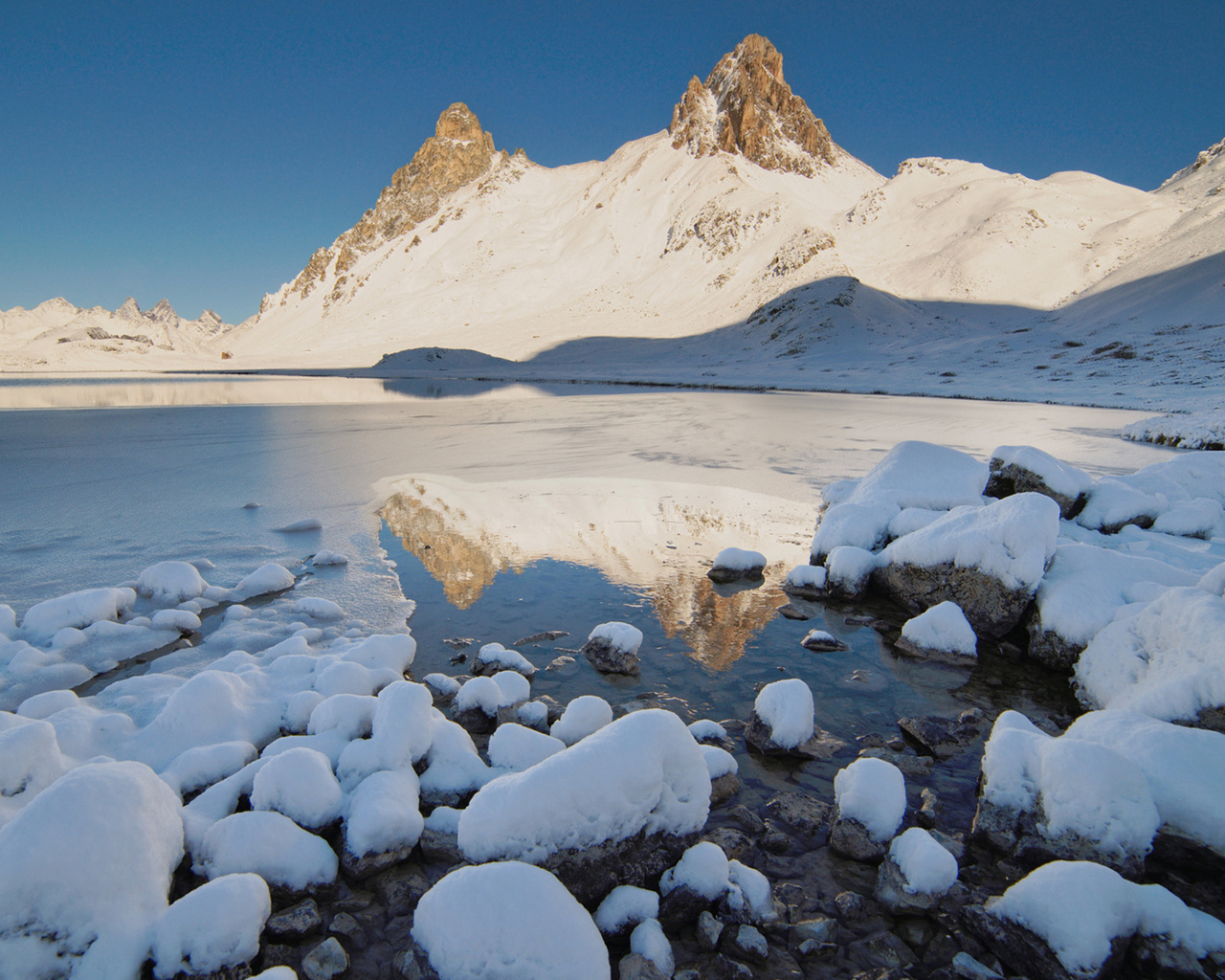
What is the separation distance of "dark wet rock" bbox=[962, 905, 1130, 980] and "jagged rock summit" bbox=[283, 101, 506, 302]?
518 feet

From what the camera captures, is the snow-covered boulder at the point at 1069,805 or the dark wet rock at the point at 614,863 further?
the snow-covered boulder at the point at 1069,805

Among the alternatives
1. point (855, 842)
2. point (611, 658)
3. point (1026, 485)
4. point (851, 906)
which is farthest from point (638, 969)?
point (1026, 485)

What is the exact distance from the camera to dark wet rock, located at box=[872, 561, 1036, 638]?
489 cm

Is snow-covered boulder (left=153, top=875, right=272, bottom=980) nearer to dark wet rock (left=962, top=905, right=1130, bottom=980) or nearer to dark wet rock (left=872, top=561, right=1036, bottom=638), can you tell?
dark wet rock (left=962, top=905, right=1130, bottom=980)

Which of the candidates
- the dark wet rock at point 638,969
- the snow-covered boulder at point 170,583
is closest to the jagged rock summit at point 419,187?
the snow-covered boulder at point 170,583

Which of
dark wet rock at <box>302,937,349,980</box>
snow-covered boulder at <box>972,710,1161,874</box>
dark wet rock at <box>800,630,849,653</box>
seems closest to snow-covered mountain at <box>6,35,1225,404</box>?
dark wet rock at <box>800,630,849,653</box>

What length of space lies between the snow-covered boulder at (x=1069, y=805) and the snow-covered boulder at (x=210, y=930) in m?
3.04

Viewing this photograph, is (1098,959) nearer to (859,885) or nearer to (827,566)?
(859,885)

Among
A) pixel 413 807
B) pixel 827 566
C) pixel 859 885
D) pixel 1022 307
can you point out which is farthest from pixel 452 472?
pixel 1022 307

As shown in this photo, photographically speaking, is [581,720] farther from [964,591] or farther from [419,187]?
[419,187]

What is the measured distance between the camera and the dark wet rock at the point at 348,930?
2375 millimetres

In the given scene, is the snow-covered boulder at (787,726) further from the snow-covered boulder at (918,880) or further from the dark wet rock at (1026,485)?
the dark wet rock at (1026,485)

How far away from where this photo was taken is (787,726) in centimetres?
350

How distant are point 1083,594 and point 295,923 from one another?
5.22 m
